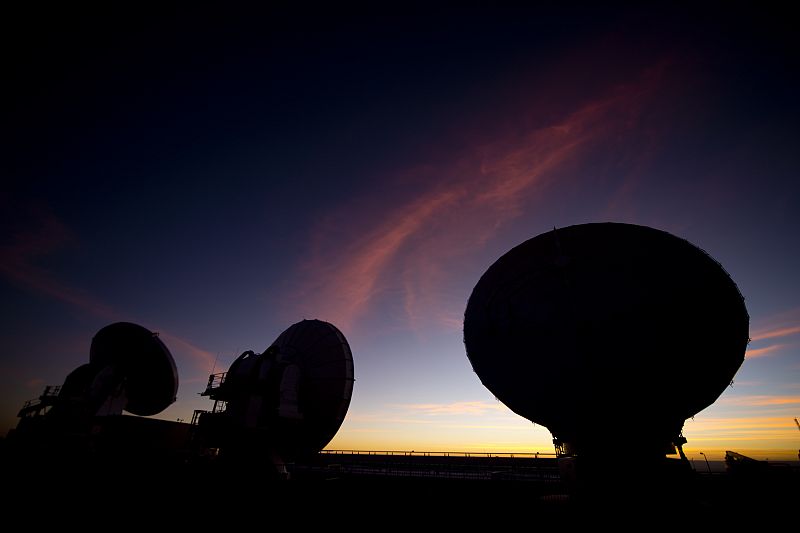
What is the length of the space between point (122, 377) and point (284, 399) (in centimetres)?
2121

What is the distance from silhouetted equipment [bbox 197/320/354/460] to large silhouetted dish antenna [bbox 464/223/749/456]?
15479 mm

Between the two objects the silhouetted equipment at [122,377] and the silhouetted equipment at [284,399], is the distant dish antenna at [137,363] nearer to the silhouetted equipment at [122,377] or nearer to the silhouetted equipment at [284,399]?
the silhouetted equipment at [122,377]

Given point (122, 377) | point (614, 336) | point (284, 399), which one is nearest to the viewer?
point (614, 336)

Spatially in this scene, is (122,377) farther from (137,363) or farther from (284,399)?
(284,399)

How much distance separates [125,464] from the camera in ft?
95.1

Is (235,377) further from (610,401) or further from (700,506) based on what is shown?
(700,506)

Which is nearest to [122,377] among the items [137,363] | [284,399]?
[137,363]

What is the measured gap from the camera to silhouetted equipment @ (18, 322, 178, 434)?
32.6 metres

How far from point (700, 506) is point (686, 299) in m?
8.92

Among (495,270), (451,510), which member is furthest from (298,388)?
(495,270)

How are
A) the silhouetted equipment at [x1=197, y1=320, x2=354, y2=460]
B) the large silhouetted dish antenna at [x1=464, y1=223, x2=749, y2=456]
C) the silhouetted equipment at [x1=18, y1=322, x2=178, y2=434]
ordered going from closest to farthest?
the large silhouetted dish antenna at [x1=464, y1=223, x2=749, y2=456]
the silhouetted equipment at [x1=197, y1=320, x2=354, y2=460]
the silhouetted equipment at [x1=18, y1=322, x2=178, y2=434]

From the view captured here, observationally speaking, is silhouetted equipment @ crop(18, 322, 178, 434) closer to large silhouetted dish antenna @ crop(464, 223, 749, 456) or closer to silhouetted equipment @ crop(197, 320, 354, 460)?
silhouetted equipment @ crop(197, 320, 354, 460)

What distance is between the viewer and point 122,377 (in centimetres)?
3462

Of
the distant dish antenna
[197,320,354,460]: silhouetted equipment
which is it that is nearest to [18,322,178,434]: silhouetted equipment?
the distant dish antenna
